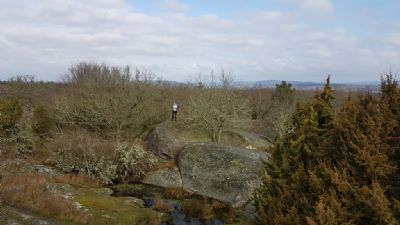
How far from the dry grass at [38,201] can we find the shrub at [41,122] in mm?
12584

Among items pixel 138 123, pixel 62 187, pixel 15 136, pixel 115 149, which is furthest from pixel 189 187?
pixel 15 136

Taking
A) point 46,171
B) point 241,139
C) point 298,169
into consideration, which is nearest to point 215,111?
point 241,139

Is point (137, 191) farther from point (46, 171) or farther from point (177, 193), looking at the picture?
point (46, 171)

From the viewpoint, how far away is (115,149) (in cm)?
2647

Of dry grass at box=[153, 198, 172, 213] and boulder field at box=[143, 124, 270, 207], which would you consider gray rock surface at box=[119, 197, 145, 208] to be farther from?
boulder field at box=[143, 124, 270, 207]

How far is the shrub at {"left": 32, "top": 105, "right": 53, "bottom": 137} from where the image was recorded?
30797 mm

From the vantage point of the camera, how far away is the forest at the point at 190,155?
7.60 meters

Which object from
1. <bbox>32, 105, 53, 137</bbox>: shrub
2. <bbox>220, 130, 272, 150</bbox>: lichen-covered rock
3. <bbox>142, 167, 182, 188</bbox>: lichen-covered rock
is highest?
<bbox>32, 105, 53, 137</bbox>: shrub

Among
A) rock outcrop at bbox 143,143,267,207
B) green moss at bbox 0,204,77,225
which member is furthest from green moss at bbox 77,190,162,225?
rock outcrop at bbox 143,143,267,207

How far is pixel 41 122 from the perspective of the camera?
102ft

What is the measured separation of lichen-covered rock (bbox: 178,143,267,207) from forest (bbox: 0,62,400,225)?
18cm

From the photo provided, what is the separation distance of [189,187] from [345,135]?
17496 mm

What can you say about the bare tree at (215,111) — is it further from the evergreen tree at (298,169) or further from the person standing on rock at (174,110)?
the evergreen tree at (298,169)

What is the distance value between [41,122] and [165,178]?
11297mm
